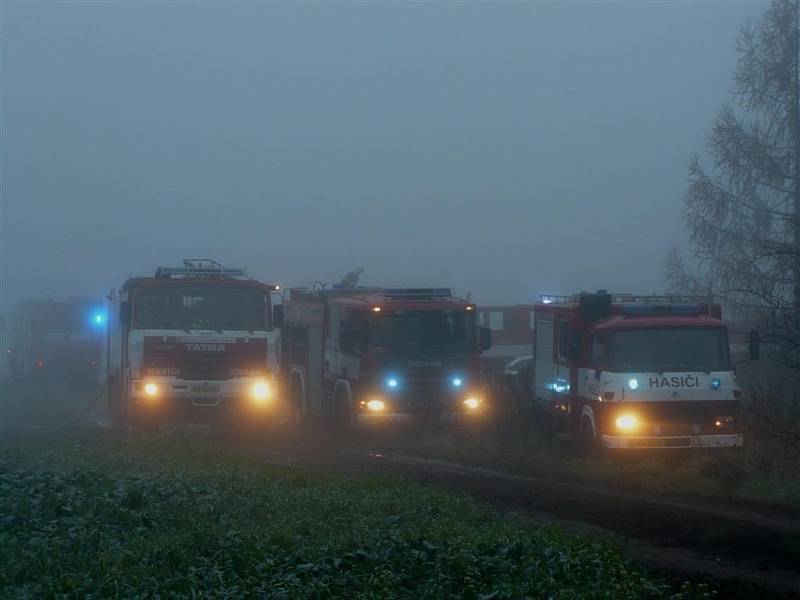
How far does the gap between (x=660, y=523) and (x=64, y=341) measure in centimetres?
3554

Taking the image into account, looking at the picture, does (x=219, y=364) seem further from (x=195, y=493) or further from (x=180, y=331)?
(x=195, y=493)

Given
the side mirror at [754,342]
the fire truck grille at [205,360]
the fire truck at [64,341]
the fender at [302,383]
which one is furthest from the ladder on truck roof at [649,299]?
the fire truck at [64,341]

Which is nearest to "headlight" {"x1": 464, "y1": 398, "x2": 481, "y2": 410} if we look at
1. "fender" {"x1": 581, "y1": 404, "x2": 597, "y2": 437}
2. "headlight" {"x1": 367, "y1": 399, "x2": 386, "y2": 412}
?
"headlight" {"x1": 367, "y1": 399, "x2": 386, "y2": 412}

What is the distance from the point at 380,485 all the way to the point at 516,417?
726cm

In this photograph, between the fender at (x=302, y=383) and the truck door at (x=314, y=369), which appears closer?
the truck door at (x=314, y=369)

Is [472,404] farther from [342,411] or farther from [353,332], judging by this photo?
[353,332]

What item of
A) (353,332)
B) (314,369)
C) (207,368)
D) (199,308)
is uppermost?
(199,308)

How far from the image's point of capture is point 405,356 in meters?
23.0

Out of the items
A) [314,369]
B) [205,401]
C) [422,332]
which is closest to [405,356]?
[422,332]

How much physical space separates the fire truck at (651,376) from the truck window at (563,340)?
335 mm

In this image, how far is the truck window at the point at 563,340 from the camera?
19.5 meters

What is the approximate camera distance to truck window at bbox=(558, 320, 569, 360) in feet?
64.0

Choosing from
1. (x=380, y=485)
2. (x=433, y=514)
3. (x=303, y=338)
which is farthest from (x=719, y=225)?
(x=433, y=514)

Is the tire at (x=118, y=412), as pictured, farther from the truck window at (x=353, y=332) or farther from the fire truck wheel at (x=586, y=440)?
the fire truck wheel at (x=586, y=440)
